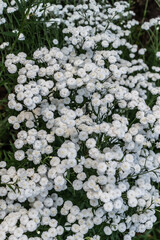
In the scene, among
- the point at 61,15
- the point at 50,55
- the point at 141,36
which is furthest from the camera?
the point at 141,36

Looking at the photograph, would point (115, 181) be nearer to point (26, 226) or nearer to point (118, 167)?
point (118, 167)

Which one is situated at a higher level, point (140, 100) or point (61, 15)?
point (61, 15)

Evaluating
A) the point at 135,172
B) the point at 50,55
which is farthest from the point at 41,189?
the point at 50,55

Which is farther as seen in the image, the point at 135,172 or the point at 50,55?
the point at 50,55

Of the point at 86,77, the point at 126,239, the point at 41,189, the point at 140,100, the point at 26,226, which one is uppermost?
the point at 86,77

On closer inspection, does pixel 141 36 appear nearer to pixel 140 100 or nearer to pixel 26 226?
pixel 140 100

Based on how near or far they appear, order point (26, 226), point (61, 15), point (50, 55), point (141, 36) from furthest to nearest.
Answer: point (141, 36) < point (61, 15) < point (50, 55) < point (26, 226)

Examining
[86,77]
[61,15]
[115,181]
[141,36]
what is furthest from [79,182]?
[141,36]
